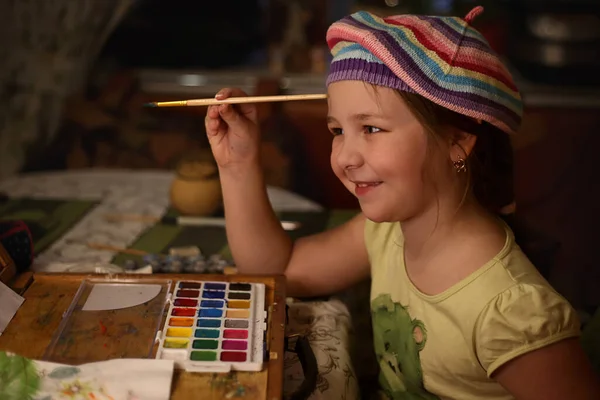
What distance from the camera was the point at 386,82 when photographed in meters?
0.82

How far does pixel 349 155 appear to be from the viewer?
0.85m

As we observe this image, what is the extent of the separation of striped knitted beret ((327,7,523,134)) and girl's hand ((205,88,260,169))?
0.69ft

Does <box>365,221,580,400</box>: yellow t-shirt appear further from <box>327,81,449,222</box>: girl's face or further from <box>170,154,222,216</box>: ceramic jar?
<box>170,154,222,216</box>: ceramic jar

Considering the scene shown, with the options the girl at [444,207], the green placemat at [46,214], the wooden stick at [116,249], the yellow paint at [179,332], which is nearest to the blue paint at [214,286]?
the yellow paint at [179,332]

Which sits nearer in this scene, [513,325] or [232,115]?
[513,325]

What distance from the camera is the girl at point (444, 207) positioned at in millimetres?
797

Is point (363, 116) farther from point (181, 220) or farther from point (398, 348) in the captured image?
point (181, 220)

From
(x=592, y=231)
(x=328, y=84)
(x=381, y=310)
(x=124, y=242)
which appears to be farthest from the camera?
(x=592, y=231)

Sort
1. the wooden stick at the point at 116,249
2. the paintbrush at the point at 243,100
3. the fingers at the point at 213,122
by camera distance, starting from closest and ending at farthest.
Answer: the paintbrush at the point at 243,100
the fingers at the point at 213,122
the wooden stick at the point at 116,249

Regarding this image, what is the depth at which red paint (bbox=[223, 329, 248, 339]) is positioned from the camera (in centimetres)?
79

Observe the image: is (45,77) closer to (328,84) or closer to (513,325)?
(328,84)

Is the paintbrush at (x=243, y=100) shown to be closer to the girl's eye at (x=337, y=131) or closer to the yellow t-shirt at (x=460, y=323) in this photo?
the girl's eye at (x=337, y=131)

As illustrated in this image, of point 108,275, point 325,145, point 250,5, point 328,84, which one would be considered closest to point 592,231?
point 325,145

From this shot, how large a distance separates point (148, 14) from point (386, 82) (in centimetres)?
163
